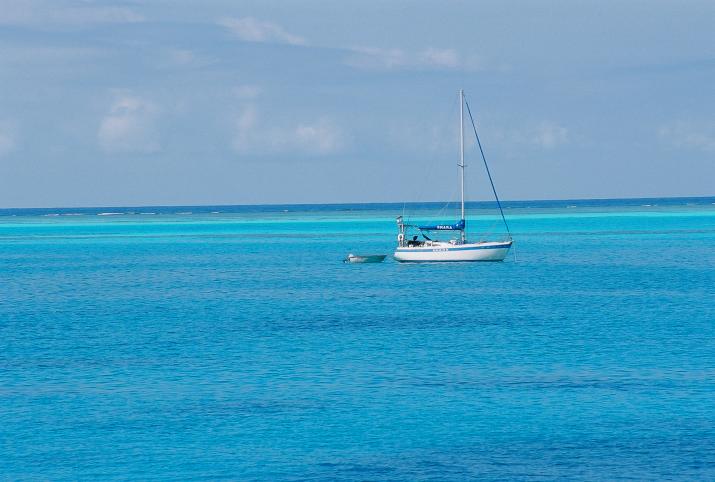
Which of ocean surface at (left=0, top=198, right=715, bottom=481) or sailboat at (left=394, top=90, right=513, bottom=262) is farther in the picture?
sailboat at (left=394, top=90, right=513, bottom=262)

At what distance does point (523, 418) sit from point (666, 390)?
6009 millimetres

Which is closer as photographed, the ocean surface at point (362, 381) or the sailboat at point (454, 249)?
the ocean surface at point (362, 381)

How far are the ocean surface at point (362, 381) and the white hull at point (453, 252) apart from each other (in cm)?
1382

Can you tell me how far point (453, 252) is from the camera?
90.2 metres

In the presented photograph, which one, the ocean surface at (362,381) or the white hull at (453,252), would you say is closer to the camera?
the ocean surface at (362,381)

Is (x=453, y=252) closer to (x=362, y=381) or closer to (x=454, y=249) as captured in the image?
(x=454, y=249)

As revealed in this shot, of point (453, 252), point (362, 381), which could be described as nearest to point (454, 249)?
point (453, 252)

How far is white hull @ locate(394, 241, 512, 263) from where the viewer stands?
9031 cm

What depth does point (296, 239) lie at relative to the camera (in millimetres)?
161000

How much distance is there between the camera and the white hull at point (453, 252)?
296 ft

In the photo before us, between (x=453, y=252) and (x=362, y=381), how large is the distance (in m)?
54.3

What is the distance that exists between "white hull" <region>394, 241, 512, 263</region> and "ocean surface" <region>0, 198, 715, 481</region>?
13820 mm

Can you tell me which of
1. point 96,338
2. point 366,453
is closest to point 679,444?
point 366,453

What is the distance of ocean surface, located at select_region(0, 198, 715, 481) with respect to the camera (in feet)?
89.5
